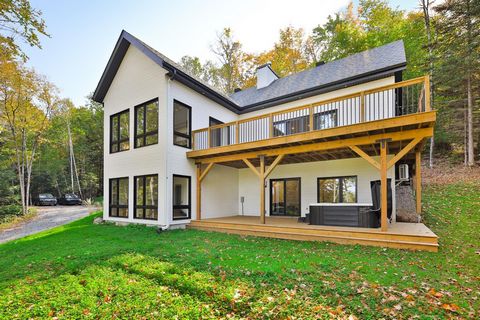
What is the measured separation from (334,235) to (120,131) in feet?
31.4

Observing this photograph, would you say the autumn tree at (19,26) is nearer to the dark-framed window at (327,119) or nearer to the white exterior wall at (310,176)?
the dark-framed window at (327,119)

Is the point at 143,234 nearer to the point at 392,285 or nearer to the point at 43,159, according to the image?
the point at 392,285

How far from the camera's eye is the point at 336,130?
6.78m

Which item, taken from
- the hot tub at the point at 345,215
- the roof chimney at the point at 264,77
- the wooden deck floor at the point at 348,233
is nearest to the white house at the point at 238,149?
the hot tub at the point at 345,215

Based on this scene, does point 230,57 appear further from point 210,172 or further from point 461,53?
point 461,53

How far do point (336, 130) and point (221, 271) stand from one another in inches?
184

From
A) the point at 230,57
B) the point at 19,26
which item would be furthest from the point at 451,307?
the point at 230,57

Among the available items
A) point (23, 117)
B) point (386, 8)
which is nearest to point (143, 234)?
point (23, 117)

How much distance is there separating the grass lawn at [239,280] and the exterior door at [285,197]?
13.2ft

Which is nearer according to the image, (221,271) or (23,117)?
(221,271)

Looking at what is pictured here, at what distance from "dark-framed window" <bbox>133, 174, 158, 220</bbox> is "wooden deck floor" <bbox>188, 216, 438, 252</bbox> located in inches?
88.8

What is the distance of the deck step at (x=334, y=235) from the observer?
18.6 ft

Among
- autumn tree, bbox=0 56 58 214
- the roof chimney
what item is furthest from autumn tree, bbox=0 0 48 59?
autumn tree, bbox=0 56 58 214

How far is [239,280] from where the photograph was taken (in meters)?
4.02
